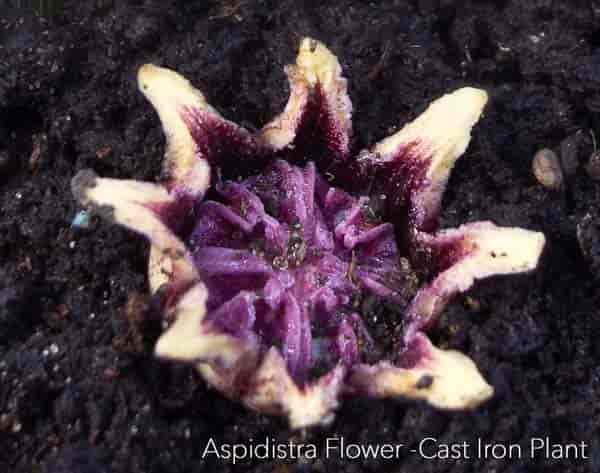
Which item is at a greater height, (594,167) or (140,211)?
(140,211)

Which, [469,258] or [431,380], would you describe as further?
[469,258]

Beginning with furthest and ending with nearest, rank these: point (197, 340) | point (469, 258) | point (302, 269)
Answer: point (302, 269), point (469, 258), point (197, 340)

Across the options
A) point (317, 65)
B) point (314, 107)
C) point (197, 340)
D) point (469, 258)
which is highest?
point (317, 65)

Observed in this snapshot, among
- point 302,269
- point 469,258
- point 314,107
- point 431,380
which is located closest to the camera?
point 431,380

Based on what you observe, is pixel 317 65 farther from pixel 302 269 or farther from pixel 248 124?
pixel 302 269

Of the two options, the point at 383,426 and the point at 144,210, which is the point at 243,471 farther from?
the point at 144,210

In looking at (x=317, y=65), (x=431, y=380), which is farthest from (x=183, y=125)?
(x=431, y=380)

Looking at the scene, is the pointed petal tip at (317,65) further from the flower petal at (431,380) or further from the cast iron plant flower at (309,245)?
the flower petal at (431,380)
